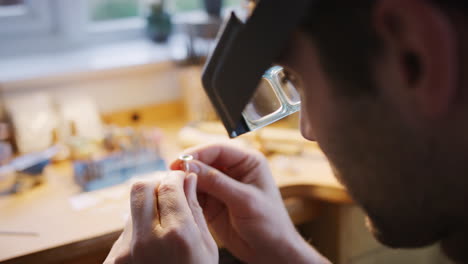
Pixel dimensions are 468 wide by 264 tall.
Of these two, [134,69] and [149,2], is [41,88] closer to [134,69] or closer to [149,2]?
[134,69]

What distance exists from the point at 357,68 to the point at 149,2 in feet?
4.43

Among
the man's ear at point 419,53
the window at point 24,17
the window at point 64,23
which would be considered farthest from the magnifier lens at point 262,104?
the window at point 24,17

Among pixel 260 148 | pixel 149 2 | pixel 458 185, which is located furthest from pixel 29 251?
pixel 149 2

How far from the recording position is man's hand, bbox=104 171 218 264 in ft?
2.28

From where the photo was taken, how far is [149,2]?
69.0 inches

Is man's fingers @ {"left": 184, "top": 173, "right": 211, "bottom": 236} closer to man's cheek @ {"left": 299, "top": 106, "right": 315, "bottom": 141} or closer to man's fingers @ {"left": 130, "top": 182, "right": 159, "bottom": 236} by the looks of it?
man's fingers @ {"left": 130, "top": 182, "right": 159, "bottom": 236}

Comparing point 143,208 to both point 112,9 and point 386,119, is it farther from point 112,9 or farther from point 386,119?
point 112,9

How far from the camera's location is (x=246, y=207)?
2.98 feet

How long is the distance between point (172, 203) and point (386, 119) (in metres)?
0.34

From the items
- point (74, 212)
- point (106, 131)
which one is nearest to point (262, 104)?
point (74, 212)

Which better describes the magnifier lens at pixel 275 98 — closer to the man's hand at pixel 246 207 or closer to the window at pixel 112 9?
the man's hand at pixel 246 207

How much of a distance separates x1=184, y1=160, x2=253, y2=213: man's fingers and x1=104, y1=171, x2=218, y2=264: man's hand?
8 cm

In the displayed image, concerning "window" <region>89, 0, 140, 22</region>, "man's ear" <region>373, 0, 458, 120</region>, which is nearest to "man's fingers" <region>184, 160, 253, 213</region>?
"man's ear" <region>373, 0, 458, 120</region>

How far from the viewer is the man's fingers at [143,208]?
73 cm
